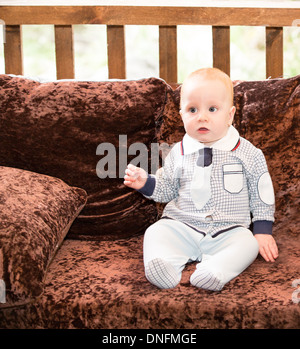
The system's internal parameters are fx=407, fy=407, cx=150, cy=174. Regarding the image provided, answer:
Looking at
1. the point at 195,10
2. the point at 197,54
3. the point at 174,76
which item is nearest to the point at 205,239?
the point at 174,76

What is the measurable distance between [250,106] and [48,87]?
59 centimetres

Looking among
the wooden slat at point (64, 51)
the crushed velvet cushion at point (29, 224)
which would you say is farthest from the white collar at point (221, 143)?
the wooden slat at point (64, 51)

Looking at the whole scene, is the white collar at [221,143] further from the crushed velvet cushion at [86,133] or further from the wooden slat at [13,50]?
the wooden slat at [13,50]

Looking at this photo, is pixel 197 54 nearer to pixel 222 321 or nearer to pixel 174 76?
pixel 174 76

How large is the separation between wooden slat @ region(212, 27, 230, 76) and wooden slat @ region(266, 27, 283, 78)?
6.5 inches

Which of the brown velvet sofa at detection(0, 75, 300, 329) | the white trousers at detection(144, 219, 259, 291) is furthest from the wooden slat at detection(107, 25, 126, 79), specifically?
the white trousers at detection(144, 219, 259, 291)

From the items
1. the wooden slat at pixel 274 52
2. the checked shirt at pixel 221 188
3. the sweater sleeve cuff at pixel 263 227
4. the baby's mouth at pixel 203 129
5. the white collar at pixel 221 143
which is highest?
the wooden slat at pixel 274 52

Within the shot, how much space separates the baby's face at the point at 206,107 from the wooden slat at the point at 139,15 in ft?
2.20

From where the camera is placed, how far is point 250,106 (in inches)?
46.2

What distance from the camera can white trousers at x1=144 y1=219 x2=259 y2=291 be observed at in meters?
0.86

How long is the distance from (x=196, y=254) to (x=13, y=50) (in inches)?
46.0

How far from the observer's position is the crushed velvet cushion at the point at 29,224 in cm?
80

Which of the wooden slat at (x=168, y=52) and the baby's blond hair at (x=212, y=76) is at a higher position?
the wooden slat at (x=168, y=52)

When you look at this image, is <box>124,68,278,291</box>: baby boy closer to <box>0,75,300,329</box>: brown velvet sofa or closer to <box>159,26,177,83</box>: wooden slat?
<box>0,75,300,329</box>: brown velvet sofa
